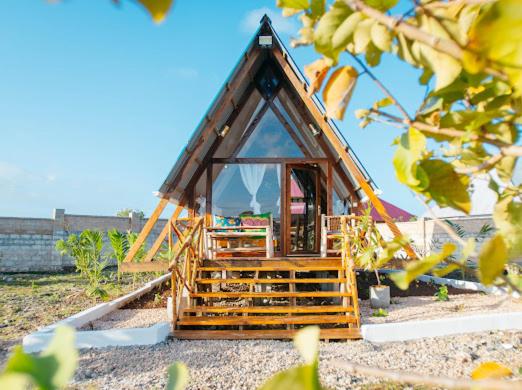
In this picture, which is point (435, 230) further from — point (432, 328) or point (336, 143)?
point (432, 328)

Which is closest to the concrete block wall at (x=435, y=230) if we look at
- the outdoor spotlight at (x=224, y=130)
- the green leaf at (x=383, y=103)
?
the outdoor spotlight at (x=224, y=130)

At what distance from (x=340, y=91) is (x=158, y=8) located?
364mm

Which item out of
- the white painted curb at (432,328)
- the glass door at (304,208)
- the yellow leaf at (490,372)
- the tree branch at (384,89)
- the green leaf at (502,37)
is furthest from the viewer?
the glass door at (304,208)

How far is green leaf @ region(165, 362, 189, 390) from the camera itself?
1.06 feet

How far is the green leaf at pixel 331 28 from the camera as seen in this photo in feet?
1.84

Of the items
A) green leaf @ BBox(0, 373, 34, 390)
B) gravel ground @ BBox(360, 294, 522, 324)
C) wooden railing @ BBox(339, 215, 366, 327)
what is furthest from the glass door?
green leaf @ BBox(0, 373, 34, 390)

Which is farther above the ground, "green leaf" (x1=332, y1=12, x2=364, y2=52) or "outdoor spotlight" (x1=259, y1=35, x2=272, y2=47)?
"outdoor spotlight" (x1=259, y1=35, x2=272, y2=47)

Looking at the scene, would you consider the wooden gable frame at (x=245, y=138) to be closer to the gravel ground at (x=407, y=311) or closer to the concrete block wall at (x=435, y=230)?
the gravel ground at (x=407, y=311)

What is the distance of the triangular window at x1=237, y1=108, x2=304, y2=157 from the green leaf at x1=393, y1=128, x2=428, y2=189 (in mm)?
7986

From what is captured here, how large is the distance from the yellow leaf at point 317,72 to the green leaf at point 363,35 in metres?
0.17

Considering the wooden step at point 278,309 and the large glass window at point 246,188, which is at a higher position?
the large glass window at point 246,188

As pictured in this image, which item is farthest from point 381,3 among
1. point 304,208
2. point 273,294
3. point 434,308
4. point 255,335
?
point 304,208

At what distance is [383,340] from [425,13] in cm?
487

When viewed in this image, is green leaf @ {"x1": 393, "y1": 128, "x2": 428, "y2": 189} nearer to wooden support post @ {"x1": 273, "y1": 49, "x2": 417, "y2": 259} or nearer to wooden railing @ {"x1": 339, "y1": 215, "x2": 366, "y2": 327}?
wooden railing @ {"x1": 339, "y1": 215, "x2": 366, "y2": 327}
